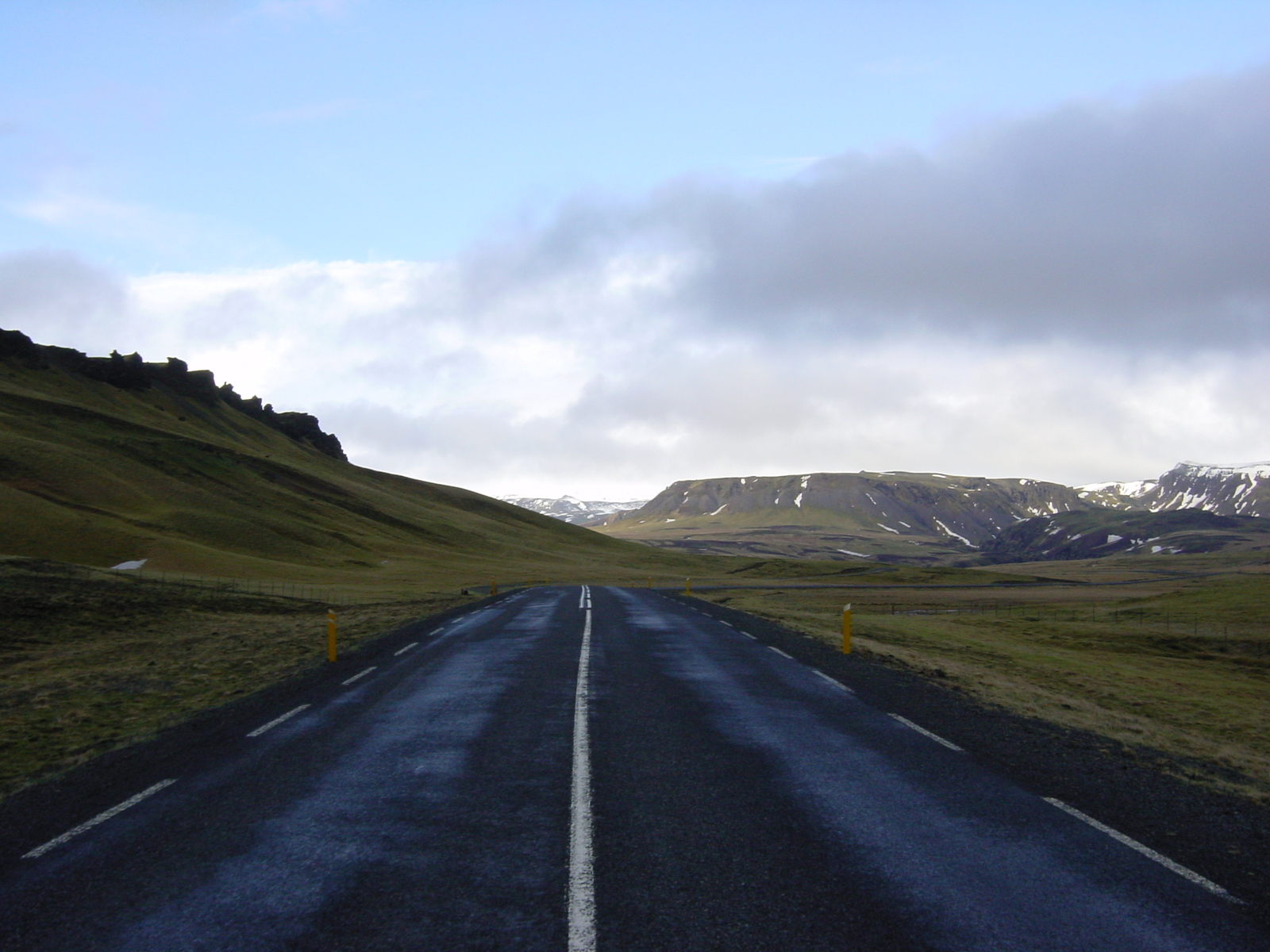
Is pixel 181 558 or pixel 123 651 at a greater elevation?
pixel 181 558

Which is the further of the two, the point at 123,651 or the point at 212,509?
the point at 212,509

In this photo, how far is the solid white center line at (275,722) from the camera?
41.5ft

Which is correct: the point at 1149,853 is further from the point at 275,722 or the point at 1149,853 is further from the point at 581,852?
the point at 275,722

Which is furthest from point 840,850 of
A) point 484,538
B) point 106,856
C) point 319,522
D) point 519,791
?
point 484,538

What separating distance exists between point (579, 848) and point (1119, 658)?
3797cm

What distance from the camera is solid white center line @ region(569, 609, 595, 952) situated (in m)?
5.94

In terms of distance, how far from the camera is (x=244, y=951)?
227 inches

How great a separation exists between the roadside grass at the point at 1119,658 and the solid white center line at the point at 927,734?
2938 millimetres

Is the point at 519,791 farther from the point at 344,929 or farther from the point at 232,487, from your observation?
the point at 232,487

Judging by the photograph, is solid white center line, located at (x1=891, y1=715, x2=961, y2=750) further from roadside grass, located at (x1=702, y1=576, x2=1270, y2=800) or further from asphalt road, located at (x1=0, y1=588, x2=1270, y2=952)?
roadside grass, located at (x1=702, y1=576, x2=1270, y2=800)

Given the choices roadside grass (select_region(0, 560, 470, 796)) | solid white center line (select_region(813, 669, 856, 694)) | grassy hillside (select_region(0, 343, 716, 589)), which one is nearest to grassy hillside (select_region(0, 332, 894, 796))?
roadside grass (select_region(0, 560, 470, 796))

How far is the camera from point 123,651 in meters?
24.4

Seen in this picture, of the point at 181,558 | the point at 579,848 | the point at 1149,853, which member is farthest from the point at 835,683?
the point at 181,558

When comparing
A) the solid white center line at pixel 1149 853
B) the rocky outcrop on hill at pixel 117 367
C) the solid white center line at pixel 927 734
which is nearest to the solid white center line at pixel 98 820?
the solid white center line at pixel 1149 853
